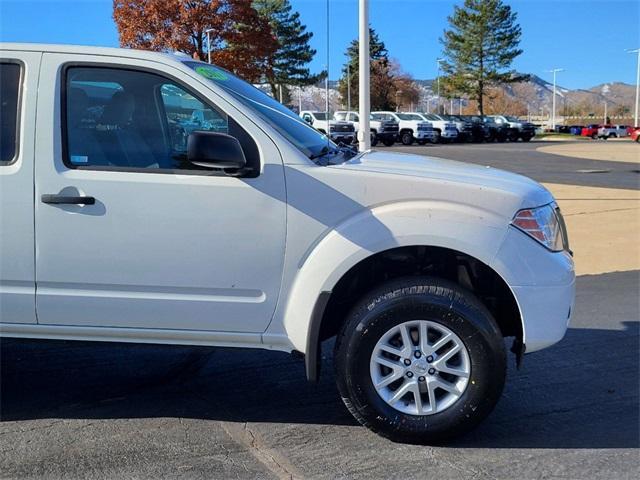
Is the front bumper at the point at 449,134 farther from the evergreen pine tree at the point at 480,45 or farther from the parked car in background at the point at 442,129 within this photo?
the evergreen pine tree at the point at 480,45

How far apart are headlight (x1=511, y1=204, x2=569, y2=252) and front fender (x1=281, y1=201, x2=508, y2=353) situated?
0.11 metres

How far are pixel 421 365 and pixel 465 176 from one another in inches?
40.6

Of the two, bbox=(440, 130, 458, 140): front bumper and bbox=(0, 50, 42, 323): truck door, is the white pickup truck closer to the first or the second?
bbox=(0, 50, 42, 323): truck door

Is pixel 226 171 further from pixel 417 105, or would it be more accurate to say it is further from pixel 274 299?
pixel 417 105

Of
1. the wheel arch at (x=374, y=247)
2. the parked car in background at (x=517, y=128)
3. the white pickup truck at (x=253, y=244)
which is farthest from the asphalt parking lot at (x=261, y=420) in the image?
the parked car in background at (x=517, y=128)

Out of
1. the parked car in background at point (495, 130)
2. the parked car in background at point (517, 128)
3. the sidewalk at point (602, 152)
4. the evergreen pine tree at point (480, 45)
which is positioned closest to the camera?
the sidewalk at point (602, 152)

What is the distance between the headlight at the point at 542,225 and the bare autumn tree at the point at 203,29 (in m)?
14.4

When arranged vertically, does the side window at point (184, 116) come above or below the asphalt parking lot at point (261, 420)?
above

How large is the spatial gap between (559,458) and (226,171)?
2.24 meters

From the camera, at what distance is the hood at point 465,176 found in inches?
140

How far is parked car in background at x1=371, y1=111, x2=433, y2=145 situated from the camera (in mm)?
42719

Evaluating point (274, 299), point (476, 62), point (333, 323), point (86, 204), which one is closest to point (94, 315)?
point (86, 204)

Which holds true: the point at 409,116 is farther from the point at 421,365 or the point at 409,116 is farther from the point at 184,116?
the point at 421,365

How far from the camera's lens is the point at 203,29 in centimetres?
2938
